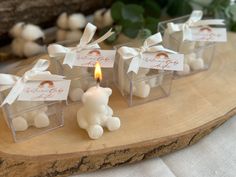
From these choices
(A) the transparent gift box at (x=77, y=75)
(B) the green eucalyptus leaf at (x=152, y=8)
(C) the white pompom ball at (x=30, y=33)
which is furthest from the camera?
(B) the green eucalyptus leaf at (x=152, y=8)

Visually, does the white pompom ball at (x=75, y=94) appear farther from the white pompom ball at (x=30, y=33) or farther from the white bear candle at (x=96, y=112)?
the white pompom ball at (x=30, y=33)

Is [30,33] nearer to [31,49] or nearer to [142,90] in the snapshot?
[31,49]

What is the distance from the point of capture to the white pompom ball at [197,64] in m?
0.75

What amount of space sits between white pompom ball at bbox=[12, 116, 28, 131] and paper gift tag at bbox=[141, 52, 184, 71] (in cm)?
22

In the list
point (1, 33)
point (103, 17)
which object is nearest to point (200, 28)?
point (103, 17)

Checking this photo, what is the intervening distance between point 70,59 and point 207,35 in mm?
276

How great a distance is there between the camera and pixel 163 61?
64 cm

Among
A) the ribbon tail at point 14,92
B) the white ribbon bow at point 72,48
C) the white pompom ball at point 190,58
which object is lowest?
the white pompom ball at point 190,58

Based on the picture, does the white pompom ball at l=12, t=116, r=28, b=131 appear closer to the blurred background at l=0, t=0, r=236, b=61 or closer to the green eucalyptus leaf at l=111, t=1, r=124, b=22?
the blurred background at l=0, t=0, r=236, b=61

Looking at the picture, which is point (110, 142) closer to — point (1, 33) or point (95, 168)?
point (95, 168)

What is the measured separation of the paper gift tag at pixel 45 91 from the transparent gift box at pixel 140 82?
0.39ft

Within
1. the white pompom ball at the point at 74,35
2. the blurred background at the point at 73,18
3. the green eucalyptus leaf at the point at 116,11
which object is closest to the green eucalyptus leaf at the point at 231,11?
the blurred background at the point at 73,18

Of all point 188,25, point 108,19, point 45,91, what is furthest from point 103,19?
point 45,91

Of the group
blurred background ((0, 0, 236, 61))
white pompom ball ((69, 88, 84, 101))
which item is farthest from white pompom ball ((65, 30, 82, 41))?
white pompom ball ((69, 88, 84, 101))
